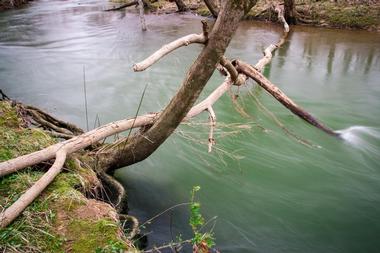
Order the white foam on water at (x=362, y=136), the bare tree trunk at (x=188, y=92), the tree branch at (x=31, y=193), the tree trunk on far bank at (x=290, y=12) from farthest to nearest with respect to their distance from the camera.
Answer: the tree trunk on far bank at (x=290, y=12) < the white foam on water at (x=362, y=136) < the bare tree trunk at (x=188, y=92) < the tree branch at (x=31, y=193)

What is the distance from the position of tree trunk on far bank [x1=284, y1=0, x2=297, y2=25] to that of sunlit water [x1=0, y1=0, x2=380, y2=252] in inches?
32.5

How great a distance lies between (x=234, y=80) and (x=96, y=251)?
12.6 ft

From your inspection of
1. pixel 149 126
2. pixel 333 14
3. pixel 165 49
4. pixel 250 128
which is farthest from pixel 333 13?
pixel 165 49

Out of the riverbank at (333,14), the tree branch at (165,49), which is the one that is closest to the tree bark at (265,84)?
the tree branch at (165,49)

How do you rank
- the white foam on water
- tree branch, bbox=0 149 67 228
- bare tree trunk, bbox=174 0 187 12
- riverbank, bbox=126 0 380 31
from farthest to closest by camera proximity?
bare tree trunk, bbox=174 0 187 12
riverbank, bbox=126 0 380 31
the white foam on water
tree branch, bbox=0 149 67 228

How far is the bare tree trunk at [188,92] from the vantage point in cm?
391

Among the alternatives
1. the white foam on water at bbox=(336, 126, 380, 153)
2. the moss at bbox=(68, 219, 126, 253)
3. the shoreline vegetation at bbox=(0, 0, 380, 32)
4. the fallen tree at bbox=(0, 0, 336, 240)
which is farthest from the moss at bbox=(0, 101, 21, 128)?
the shoreline vegetation at bbox=(0, 0, 380, 32)

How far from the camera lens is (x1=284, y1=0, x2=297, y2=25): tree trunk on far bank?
17109mm

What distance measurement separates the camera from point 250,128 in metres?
7.78

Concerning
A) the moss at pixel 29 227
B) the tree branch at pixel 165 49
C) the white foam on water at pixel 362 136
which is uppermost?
the tree branch at pixel 165 49

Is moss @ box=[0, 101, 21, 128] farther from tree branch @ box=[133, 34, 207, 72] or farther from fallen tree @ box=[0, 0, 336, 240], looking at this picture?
tree branch @ box=[133, 34, 207, 72]

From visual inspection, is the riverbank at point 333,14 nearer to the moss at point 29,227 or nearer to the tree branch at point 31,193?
the tree branch at point 31,193

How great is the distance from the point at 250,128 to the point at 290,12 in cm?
1183

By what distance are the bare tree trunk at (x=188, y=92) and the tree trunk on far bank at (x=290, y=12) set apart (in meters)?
14.5
